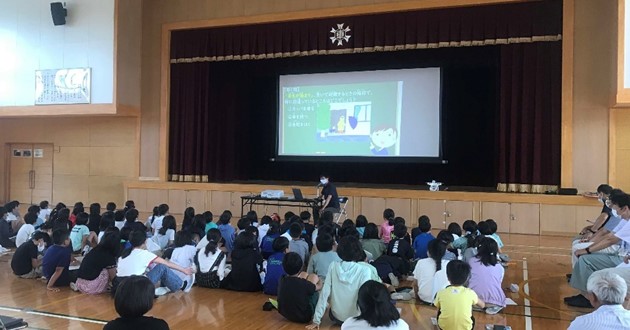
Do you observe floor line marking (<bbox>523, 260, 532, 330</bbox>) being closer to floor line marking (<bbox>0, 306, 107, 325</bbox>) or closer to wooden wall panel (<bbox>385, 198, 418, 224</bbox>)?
wooden wall panel (<bbox>385, 198, 418, 224</bbox>)

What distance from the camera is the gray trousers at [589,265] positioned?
4.59m

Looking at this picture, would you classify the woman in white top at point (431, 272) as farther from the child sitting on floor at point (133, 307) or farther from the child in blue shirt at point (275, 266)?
the child sitting on floor at point (133, 307)

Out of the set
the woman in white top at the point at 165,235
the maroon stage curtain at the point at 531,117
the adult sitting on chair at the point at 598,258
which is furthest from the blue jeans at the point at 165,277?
the maroon stage curtain at the point at 531,117

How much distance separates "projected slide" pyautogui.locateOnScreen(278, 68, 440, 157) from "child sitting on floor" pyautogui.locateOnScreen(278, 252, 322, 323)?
697cm

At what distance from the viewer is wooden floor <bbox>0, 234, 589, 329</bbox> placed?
422cm

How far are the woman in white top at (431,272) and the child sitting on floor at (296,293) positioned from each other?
3.42 feet

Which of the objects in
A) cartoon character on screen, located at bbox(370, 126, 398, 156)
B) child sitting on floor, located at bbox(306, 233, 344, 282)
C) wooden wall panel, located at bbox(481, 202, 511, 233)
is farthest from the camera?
cartoon character on screen, located at bbox(370, 126, 398, 156)

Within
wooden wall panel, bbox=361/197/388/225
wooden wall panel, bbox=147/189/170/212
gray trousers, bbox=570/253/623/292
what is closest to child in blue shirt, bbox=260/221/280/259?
gray trousers, bbox=570/253/623/292

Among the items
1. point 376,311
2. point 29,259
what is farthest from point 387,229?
point 29,259

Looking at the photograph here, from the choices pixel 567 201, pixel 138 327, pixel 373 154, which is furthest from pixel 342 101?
pixel 138 327

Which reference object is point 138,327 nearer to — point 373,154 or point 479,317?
point 479,317

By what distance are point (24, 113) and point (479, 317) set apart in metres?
11.8

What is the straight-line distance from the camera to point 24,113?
1227cm

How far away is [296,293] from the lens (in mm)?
4109
